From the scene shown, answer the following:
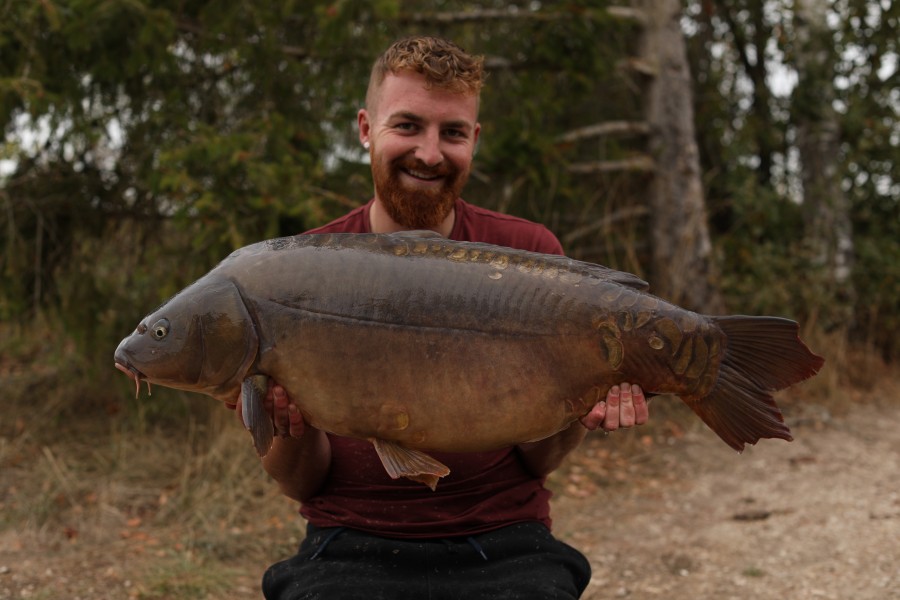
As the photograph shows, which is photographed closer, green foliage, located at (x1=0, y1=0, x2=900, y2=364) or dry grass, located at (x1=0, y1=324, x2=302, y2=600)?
dry grass, located at (x1=0, y1=324, x2=302, y2=600)

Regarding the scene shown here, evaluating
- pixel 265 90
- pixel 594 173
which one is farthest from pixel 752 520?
pixel 265 90

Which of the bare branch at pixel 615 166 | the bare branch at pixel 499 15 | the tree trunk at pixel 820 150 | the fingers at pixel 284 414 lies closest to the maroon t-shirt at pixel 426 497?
the fingers at pixel 284 414

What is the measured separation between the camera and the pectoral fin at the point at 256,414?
7.31 feet

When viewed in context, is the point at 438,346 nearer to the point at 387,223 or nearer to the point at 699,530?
the point at 387,223

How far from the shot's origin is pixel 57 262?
6602 mm

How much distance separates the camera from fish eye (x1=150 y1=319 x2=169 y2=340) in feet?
7.48

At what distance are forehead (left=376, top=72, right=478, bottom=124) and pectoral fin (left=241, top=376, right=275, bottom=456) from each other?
116 cm

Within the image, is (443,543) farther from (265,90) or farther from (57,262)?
(57,262)

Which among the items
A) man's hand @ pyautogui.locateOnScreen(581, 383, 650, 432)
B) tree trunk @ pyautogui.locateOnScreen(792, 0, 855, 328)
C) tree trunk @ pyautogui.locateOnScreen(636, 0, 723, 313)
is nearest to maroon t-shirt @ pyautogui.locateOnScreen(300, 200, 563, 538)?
man's hand @ pyautogui.locateOnScreen(581, 383, 650, 432)

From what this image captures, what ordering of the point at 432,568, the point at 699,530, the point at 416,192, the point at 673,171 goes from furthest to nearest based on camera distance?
the point at 673,171, the point at 699,530, the point at 416,192, the point at 432,568

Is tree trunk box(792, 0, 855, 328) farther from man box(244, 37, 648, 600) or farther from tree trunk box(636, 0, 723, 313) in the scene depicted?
man box(244, 37, 648, 600)

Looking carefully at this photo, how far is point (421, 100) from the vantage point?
2.95 m

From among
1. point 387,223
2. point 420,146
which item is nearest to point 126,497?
point 387,223

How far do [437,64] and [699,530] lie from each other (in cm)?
369
